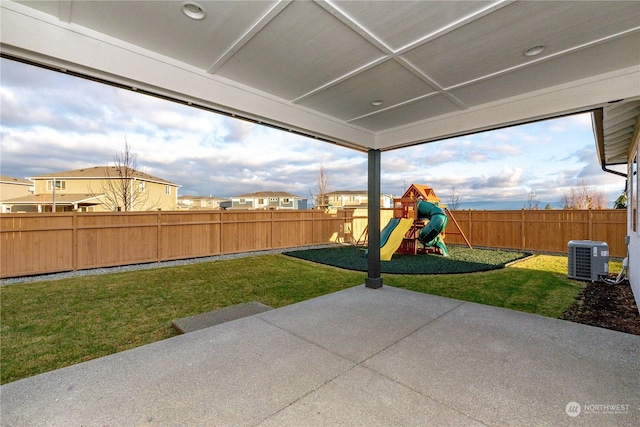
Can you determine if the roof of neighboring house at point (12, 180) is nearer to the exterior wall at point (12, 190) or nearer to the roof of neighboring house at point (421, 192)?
the exterior wall at point (12, 190)

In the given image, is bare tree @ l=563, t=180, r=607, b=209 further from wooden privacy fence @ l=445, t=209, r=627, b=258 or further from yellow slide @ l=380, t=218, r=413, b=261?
yellow slide @ l=380, t=218, r=413, b=261

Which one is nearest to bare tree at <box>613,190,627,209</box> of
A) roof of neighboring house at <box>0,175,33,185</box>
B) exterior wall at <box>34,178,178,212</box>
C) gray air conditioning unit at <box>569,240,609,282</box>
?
gray air conditioning unit at <box>569,240,609,282</box>

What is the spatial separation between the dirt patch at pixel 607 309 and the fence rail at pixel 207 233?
14.6 feet

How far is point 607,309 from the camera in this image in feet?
14.3

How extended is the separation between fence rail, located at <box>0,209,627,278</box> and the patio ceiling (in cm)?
629

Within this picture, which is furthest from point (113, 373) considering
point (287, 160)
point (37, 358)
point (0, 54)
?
point (287, 160)

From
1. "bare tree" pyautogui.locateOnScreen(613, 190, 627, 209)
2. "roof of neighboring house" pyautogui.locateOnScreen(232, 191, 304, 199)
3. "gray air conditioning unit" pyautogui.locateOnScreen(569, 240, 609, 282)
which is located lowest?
"gray air conditioning unit" pyautogui.locateOnScreen(569, 240, 609, 282)

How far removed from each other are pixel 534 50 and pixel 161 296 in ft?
20.4

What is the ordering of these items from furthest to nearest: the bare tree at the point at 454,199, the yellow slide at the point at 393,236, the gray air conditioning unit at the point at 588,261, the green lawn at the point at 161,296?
the bare tree at the point at 454,199, the yellow slide at the point at 393,236, the gray air conditioning unit at the point at 588,261, the green lawn at the point at 161,296

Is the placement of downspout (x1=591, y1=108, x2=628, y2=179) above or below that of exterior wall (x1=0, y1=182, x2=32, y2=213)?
below

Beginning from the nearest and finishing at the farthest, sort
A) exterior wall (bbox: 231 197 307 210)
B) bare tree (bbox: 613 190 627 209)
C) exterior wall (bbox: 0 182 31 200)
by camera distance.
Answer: bare tree (bbox: 613 190 627 209), exterior wall (bbox: 0 182 31 200), exterior wall (bbox: 231 197 307 210)

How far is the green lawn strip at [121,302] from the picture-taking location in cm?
312

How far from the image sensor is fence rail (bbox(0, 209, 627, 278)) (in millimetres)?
6609

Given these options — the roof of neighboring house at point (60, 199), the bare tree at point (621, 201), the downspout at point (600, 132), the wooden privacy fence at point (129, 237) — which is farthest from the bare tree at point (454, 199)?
the roof of neighboring house at point (60, 199)
